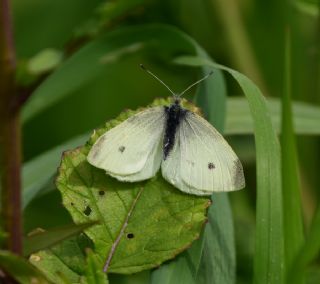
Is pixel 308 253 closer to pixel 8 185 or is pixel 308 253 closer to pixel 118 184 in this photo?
pixel 118 184

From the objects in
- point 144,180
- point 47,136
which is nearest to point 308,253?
point 144,180

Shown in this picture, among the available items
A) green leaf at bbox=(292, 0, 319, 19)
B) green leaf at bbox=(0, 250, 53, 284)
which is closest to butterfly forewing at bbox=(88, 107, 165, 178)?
green leaf at bbox=(0, 250, 53, 284)

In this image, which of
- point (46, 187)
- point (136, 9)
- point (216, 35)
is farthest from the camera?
point (216, 35)

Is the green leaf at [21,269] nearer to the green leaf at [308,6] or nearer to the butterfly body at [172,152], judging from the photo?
the butterfly body at [172,152]

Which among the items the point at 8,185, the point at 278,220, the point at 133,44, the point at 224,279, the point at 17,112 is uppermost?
the point at 133,44

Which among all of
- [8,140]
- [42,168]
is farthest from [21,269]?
[42,168]

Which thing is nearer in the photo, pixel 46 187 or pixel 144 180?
pixel 144 180

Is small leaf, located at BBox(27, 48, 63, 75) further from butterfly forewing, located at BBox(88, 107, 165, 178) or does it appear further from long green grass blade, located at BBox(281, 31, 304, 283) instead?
long green grass blade, located at BBox(281, 31, 304, 283)
